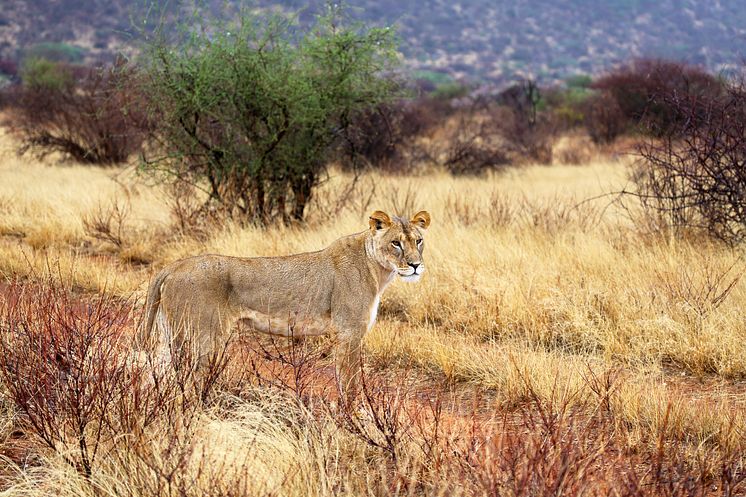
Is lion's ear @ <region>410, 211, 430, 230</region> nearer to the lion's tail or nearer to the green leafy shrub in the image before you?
the lion's tail

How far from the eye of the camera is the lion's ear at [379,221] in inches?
207

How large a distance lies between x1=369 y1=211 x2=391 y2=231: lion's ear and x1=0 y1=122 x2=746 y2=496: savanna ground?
3.08 feet

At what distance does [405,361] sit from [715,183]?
16.3ft

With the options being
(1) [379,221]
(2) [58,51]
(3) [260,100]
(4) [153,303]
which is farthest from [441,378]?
(2) [58,51]

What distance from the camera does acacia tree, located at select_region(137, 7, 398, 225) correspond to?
1070 cm

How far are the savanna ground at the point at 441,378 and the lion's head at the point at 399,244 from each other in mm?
699

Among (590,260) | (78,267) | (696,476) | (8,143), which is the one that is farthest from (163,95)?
(8,143)

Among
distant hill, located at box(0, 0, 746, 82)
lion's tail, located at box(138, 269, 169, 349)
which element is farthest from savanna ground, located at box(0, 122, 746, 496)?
distant hill, located at box(0, 0, 746, 82)

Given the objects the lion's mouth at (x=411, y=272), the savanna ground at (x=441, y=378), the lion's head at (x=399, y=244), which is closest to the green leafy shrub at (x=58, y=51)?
the savanna ground at (x=441, y=378)

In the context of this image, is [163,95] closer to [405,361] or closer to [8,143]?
[405,361]

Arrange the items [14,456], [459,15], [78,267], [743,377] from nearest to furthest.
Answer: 1. [14,456]
2. [743,377]
3. [78,267]
4. [459,15]

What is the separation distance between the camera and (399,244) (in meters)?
5.23

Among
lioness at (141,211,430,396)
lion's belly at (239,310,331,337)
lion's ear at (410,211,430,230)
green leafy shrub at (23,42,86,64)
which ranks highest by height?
lion's ear at (410,211,430,230)

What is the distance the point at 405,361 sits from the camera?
6465mm
